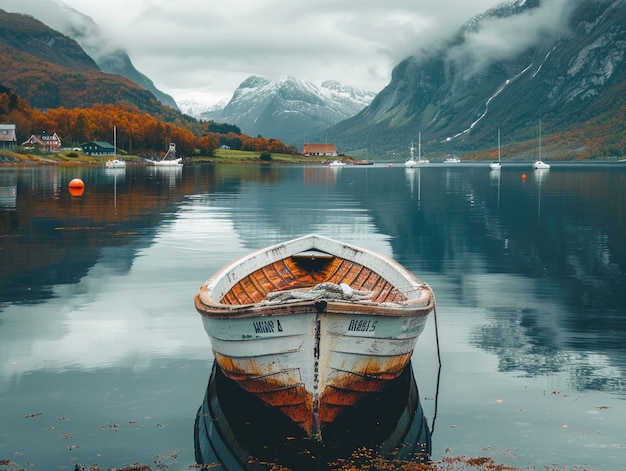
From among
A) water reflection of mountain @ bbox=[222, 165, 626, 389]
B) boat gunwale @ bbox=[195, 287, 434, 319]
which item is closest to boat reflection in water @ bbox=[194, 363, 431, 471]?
boat gunwale @ bbox=[195, 287, 434, 319]

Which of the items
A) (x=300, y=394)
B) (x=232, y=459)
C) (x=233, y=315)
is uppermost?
(x=233, y=315)

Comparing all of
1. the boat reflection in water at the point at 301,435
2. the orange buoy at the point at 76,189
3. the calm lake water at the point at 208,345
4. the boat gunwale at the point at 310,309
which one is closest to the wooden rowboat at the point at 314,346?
the boat gunwale at the point at 310,309

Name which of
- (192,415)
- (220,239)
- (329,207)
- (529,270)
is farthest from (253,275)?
(329,207)

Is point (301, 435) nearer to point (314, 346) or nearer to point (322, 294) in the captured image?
point (314, 346)

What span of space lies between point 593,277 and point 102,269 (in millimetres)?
24716

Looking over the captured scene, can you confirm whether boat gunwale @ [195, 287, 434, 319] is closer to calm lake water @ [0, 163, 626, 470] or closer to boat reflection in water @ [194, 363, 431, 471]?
boat reflection in water @ [194, 363, 431, 471]

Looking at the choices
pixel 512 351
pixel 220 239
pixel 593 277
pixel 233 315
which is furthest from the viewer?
pixel 220 239

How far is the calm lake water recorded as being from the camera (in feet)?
61.2

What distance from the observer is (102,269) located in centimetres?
4228

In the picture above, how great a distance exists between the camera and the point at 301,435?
736 inches

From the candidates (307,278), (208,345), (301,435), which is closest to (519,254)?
(307,278)

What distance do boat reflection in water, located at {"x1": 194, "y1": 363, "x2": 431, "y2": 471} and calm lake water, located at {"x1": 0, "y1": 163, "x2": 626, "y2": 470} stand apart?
17.4 inches

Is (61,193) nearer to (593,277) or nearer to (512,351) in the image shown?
(593,277)

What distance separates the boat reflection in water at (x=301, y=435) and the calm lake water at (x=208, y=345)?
0.44 meters
